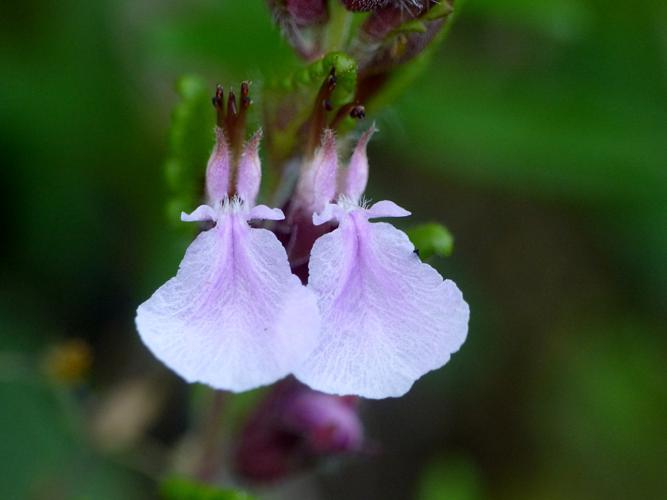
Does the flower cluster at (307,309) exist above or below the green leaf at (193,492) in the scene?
above

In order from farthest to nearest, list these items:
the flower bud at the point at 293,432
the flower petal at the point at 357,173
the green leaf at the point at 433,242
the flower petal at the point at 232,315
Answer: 1. the flower bud at the point at 293,432
2. the green leaf at the point at 433,242
3. the flower petal at the point at 357,173
4. the flower petal at the point at 232,315

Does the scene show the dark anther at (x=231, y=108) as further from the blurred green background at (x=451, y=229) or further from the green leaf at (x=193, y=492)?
the blurred green background at (x=451, y=229)

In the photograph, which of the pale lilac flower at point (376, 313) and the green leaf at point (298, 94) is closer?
the pale lilac flower at point (376, 313)

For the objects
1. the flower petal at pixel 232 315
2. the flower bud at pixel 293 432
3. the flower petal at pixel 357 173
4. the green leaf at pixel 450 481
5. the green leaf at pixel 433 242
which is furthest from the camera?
the green leaf at pixel 450 481

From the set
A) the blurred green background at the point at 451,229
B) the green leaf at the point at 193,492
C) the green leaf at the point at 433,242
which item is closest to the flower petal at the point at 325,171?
the green leaf at the point at 433,242

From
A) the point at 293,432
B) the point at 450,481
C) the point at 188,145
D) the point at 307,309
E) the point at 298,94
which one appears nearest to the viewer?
the point at 307,309

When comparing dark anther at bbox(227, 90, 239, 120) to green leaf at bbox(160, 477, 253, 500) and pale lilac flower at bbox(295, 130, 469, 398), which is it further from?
green leaf at bbox(160, 477, 253, 500)

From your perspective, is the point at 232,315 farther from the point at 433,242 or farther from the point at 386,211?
the point at 433,242

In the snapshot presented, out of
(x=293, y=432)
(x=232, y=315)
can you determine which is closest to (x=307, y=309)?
(x=232, y=315)
